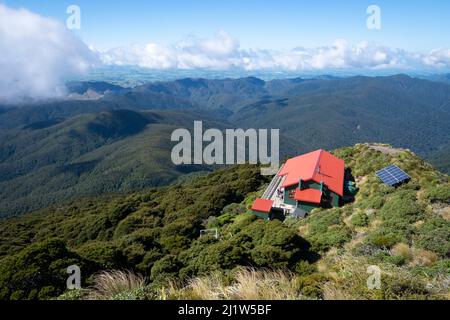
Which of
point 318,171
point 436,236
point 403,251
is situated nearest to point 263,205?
point 318,171

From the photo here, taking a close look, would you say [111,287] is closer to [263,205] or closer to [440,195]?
[440,195]

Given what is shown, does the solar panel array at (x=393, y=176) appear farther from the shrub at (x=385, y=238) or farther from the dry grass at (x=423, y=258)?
the dry grass at (x=423, y=258)

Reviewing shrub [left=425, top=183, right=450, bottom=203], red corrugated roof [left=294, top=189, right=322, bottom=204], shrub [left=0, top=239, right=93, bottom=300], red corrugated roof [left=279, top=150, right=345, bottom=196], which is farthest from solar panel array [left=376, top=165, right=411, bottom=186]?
shrub [left=0, top=239, right=93, bottom=300]

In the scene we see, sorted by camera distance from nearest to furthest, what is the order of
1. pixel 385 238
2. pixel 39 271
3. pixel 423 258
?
pixel 423 258
pixel 39 271
pixel 385 238

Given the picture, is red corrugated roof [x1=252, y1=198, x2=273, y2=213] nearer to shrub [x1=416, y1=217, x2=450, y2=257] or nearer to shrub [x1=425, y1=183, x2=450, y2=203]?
shrub [x1=425, y1=183, x2=450, y2=203]

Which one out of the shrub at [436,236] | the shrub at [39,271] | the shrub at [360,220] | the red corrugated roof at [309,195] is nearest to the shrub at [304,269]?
the shrub at [436,236]
